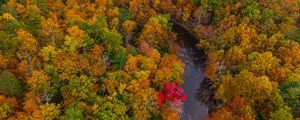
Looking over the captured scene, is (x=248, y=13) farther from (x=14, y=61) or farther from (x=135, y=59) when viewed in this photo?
(x=14, y=61)

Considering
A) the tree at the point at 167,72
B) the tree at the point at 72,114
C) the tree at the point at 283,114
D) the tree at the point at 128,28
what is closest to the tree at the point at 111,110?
the tree at the point at 72,114

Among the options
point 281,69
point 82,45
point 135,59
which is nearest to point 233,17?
point 281,69

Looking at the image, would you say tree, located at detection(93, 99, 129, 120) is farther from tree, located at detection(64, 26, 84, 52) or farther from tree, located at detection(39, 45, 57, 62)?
tree, located at detection(64, 26, 84, 52)

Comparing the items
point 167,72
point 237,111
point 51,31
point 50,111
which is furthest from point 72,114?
point 237,111

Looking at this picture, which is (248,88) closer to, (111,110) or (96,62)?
(111,110)

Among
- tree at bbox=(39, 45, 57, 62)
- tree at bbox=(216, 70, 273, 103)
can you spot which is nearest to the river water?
tree at bbox=(216, 70, 273, 103)

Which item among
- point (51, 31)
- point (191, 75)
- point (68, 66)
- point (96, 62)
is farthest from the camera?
point (191, 75)
